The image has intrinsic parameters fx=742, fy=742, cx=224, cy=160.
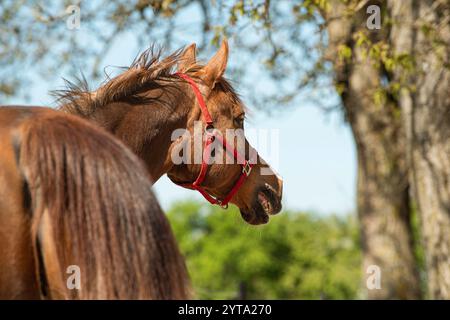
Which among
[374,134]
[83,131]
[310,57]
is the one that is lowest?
[83,131]

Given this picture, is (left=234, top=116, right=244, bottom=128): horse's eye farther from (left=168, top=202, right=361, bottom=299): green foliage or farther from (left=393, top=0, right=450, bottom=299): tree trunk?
(left=168, top=202, right=361, bottom=299): green foliage

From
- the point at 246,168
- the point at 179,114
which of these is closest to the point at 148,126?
the point at 179,114

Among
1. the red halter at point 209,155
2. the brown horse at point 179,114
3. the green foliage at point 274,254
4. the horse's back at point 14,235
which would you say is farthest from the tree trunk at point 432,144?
the green foliage at point 274,254

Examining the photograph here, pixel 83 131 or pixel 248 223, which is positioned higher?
pixel 83 131

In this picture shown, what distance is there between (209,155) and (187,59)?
783 mm

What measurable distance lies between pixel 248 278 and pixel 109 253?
151 feet

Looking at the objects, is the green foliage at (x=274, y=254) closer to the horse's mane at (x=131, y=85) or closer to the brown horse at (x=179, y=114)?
the brown horse at (x=179, y=114)

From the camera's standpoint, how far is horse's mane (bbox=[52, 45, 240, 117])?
15.7 feet

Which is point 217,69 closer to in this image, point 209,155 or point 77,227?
point 209,155

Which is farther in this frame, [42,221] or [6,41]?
[6,41]

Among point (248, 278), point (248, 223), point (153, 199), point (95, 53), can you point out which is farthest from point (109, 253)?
point (248, 278)

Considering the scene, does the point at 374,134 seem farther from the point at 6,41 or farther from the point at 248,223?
the point at 248,223

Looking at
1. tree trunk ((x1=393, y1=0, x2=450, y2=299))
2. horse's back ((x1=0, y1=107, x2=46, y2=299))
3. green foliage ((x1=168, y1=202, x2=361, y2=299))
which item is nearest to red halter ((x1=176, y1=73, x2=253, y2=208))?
horse's back ((x1=0, y1=107, x2=46, y2=299))
